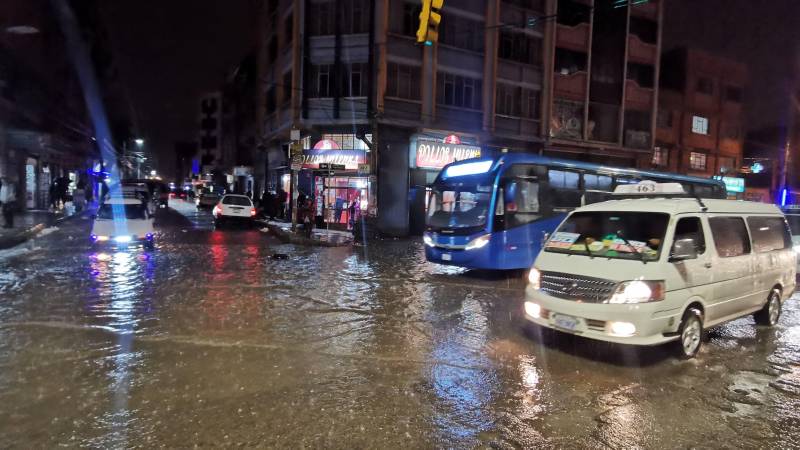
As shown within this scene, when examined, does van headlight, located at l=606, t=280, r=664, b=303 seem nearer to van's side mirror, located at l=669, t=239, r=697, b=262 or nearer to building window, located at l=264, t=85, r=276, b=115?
van's side mirror, located at l=669, t=239, r=697, b=262

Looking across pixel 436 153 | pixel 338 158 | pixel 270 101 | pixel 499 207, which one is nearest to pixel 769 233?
pixel 499 207

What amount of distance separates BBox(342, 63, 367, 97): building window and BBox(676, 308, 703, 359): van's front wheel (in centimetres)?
2108

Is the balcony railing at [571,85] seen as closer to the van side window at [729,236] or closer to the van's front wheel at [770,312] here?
the van's front wheel at [770,312]

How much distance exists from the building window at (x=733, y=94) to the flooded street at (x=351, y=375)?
41367 mm

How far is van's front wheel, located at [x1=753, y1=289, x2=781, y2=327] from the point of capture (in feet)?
26.6

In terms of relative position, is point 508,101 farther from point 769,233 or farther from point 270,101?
point 769,233

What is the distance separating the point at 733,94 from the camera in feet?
143

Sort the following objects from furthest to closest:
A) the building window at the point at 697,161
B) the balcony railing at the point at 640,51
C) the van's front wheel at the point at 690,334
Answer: the building window at the point at 697,161
the balcony railing at the point at 640,51
the van's front wheel at the point at 690,334

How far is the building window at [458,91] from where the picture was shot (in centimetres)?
2688

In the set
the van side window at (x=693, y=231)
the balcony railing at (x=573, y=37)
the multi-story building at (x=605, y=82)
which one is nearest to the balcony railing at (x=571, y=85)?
the multi-story building at (x=605, y=82)

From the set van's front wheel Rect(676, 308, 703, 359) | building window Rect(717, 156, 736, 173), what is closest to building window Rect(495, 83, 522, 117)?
building window Rect(717, 156, 736, 173)

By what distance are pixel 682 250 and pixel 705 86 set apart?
43404mm

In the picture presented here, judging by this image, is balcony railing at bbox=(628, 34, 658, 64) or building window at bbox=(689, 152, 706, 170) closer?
balcony railing at bbox=(628, 34, 658, 64)

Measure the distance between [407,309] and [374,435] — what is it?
4756 millimetres
